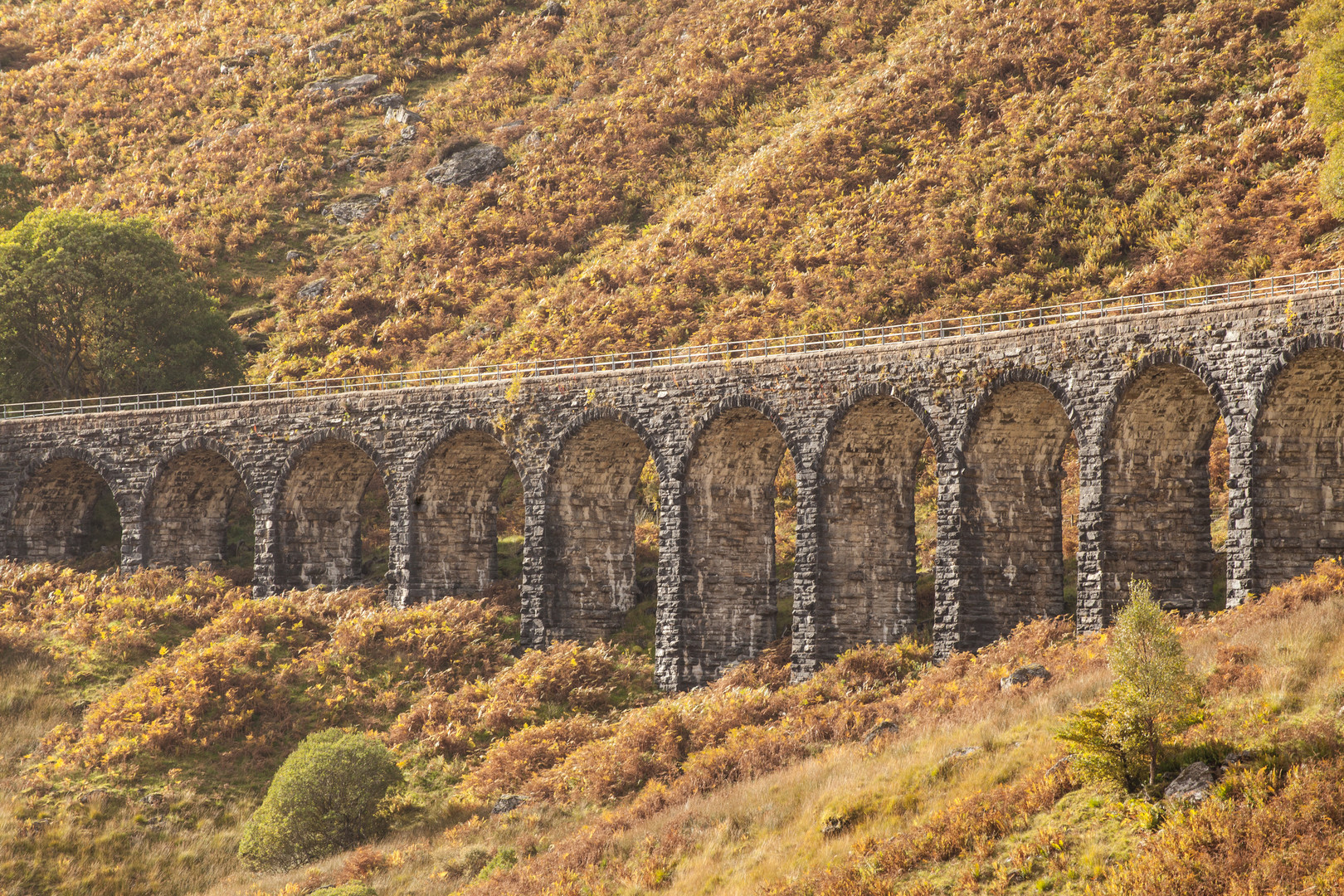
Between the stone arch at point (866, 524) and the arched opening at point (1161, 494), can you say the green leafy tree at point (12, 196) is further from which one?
the arched opening at point (1161, 494)

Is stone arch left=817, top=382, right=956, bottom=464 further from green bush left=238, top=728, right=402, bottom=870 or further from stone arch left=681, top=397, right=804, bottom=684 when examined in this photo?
green bush left=238, top=728, right=402, bottom=870

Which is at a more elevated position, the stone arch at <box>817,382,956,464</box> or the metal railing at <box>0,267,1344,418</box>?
the metal railing at <box>0,267,1344,418</box>

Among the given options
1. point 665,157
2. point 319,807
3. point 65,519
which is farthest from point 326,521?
point 665,157

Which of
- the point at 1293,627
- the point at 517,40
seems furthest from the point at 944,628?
the point at 517,40

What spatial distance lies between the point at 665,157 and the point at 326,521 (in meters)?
31.5

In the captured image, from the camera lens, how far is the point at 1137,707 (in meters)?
19.1

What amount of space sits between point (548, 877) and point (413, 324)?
4533cm

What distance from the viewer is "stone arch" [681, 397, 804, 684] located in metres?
37.4

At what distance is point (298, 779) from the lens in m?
27.8

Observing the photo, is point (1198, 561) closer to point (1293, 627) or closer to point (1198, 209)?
point (1293, 627)

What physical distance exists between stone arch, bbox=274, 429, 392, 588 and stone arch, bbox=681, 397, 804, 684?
1302cm

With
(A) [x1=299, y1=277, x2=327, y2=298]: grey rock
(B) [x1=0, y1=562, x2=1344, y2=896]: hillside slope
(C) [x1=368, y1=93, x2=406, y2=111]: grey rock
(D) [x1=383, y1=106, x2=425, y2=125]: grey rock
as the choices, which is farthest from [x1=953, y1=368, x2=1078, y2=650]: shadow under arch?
(C) [x1=368, y1=93, x2=406, y2=111]: grey rock

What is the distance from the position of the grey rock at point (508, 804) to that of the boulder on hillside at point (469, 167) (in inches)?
2001

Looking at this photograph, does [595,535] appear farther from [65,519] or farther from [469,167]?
[469,167]
